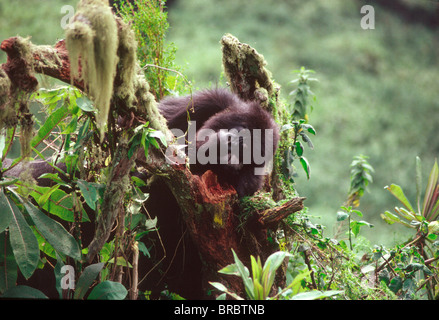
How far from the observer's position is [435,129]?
6527 mm

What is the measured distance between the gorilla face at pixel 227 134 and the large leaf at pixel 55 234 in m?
0.70

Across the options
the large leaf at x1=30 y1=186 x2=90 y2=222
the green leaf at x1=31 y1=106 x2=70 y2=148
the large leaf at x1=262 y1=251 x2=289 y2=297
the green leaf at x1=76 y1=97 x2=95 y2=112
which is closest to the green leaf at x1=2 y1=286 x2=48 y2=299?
the large leaf at x1=30 y1=186 x2=90 y2=222

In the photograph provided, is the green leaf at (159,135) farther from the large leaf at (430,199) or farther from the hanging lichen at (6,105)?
the large leaf at (430,199)

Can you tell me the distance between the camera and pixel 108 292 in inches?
65.5

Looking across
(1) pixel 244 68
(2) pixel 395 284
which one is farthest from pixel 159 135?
(2) pixel 395 284

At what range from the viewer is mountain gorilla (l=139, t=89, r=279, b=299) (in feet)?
7.28

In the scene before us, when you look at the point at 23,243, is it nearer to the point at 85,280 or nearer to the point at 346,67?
the point at 85,280

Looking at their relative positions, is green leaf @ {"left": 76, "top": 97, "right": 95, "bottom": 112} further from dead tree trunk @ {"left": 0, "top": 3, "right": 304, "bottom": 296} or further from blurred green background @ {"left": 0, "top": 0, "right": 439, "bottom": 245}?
blurred green background @ {"left": 0, "top": 0, "right": 439, "bottom": 245}

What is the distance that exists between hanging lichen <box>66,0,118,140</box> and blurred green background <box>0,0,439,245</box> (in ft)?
14.1

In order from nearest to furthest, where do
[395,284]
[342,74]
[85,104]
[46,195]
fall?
[85,104] < [46,195] < [395,284] < [342,74]

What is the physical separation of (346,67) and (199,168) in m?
5.14

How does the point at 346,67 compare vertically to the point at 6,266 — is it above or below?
above

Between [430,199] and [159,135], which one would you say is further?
[430,199]

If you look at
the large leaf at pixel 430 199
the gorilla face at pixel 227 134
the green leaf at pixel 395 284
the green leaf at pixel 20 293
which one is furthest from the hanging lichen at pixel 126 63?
the large leaf at pixel 430 199
